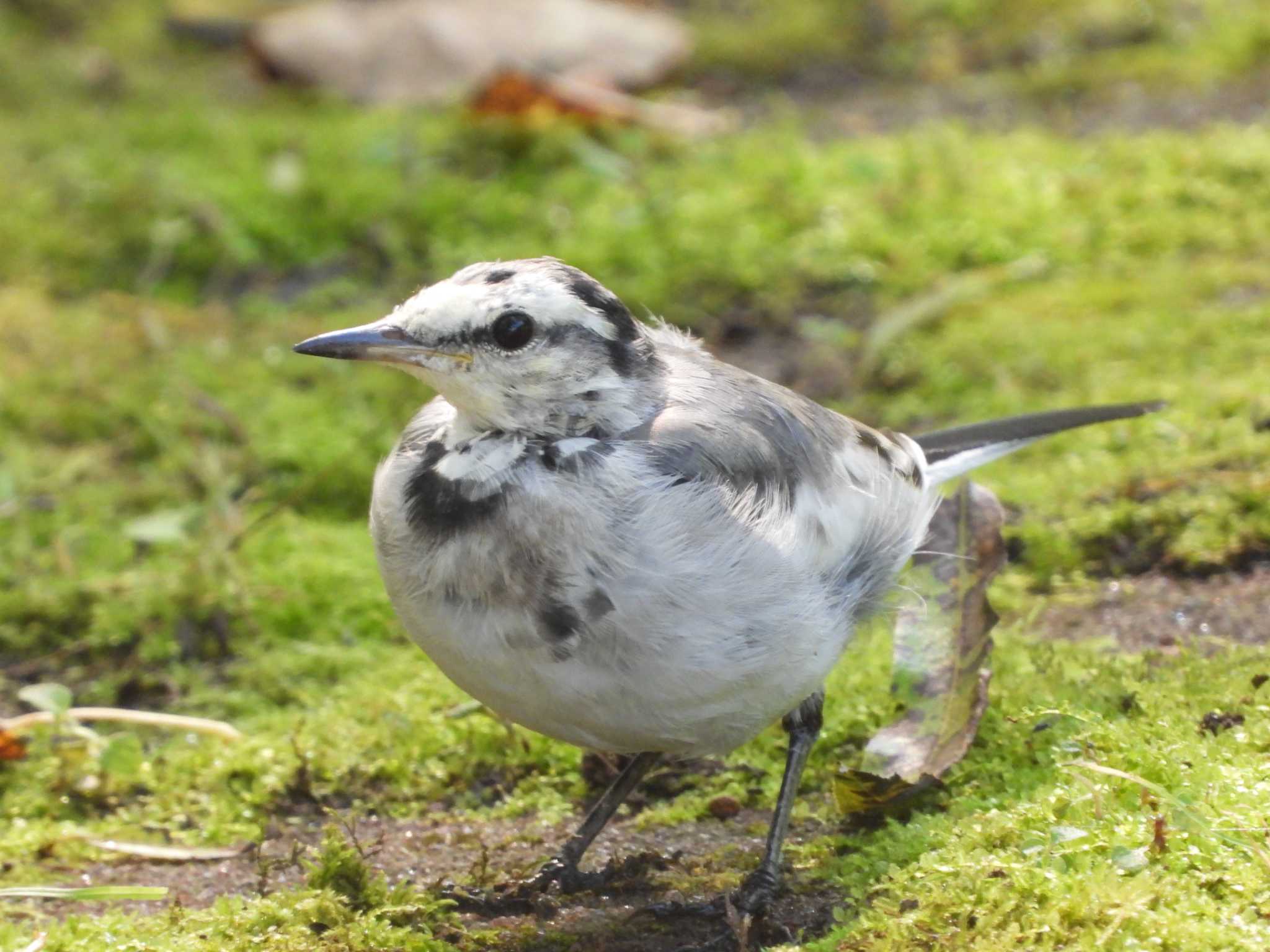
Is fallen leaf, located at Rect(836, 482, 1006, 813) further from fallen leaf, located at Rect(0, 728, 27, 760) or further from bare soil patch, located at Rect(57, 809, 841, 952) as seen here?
fallen leaf, located at Rect(0, 728, 27, 760)

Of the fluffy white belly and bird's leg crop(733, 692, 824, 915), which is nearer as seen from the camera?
the fluffy white belly

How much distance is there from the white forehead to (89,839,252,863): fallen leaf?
1.42 m

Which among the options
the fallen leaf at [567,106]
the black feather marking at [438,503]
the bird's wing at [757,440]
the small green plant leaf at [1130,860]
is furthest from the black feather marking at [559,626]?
the fallen leaf at [567,106]

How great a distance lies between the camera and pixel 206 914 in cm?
329

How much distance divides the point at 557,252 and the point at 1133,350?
7.81ft

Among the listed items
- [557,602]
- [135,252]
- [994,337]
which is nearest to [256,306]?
[135,252]

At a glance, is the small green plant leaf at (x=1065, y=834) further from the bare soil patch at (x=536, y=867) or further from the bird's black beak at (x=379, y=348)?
the bird's black beak at (x=379, y=348)

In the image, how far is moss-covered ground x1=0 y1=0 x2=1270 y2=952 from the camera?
3.27 metres

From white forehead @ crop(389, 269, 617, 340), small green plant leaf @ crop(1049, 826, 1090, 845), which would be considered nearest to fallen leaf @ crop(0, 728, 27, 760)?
white forehead @ crop(389, 269, 617, 340)

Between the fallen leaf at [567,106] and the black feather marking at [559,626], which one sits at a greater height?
the fallen leaf at [567,106]

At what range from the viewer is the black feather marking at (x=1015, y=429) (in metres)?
4.39

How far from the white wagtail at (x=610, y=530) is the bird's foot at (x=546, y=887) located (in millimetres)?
13

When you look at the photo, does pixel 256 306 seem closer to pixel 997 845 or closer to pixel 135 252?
pixel 135 252

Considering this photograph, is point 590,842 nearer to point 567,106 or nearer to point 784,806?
point 784,806
